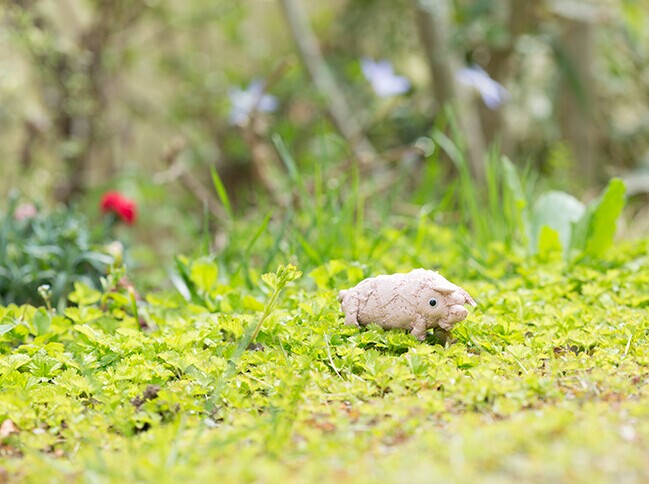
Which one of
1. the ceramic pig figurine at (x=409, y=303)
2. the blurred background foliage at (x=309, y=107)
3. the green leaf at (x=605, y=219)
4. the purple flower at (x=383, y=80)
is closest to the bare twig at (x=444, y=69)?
the blurred background foliage at (x=309, y=107)

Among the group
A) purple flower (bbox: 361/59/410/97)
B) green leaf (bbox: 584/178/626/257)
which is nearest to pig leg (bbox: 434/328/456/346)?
green leaf (bbox: 584/178/626/257)

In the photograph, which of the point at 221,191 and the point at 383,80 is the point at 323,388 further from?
the point at 383,80

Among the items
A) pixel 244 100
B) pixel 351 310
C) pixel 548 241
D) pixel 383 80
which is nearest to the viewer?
pixel 351 310

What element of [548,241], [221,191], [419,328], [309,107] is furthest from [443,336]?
[309,107]

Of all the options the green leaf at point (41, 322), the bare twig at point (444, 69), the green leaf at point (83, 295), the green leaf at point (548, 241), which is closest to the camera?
the green leaf at point (41, 322)

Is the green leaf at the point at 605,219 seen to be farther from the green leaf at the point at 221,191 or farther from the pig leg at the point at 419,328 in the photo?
the green leaf at the point at 221,191
